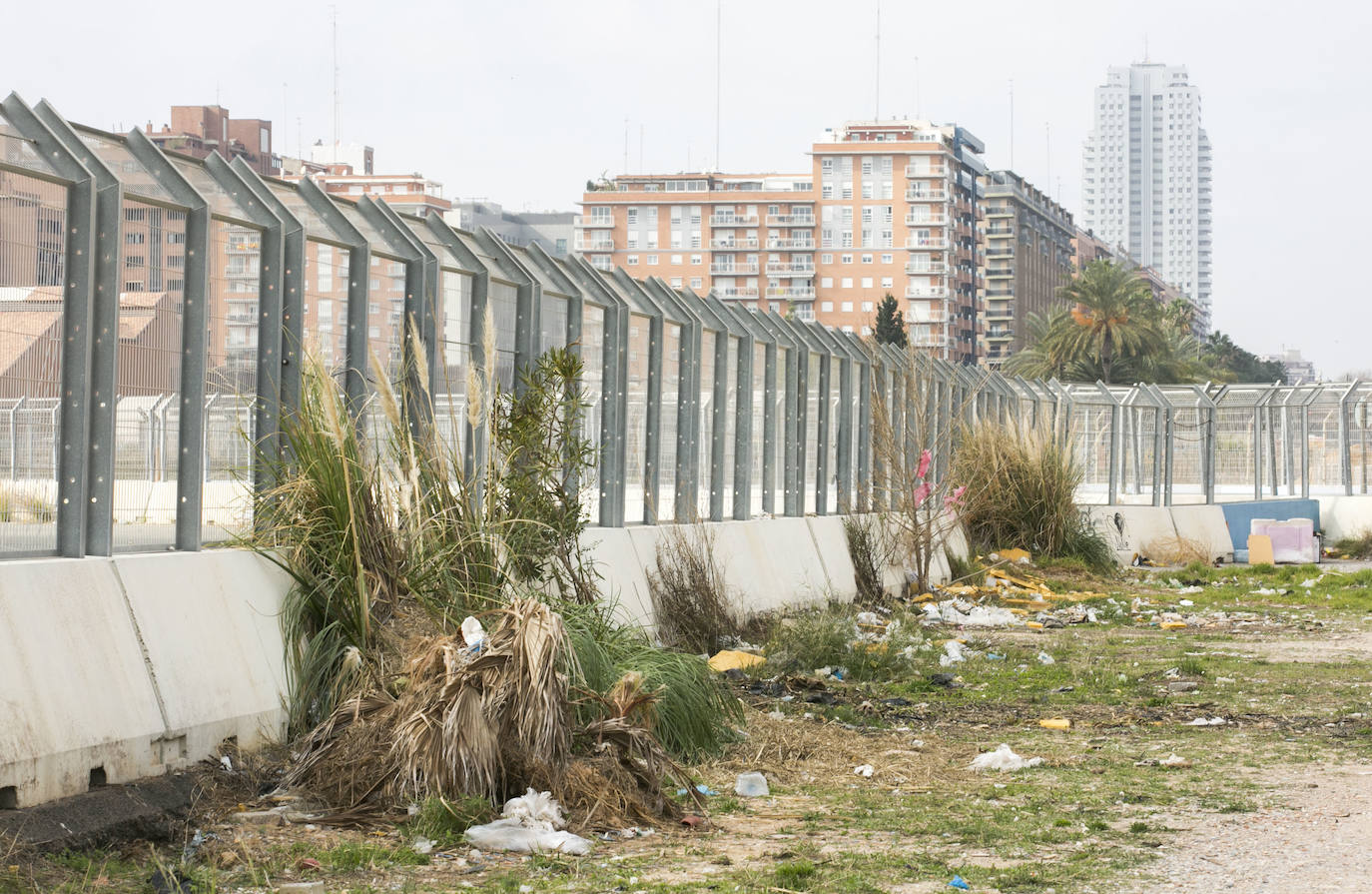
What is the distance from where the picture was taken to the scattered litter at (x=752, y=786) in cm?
749

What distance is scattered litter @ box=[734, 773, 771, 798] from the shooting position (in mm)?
7492

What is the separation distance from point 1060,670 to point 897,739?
3.50 m

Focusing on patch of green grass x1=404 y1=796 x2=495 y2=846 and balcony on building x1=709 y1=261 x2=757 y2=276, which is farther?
balcony on building x1=709 y1=261 x2=757 y2=276

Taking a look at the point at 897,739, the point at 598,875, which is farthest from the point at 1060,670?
the point at 598,875

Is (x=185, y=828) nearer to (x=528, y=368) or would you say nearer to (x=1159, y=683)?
(x=528, y=368)

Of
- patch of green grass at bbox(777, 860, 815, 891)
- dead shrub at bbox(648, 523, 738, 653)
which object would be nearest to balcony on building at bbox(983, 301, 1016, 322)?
dead shrub at bbox(648, 523, 738, 653)

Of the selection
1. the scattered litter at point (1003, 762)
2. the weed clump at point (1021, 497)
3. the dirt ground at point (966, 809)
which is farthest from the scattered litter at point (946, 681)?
the weed clump at point (1021, 497)

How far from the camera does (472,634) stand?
276 inches

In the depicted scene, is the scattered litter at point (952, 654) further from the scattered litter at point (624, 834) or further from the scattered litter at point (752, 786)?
the scattered litter at point (624, 834)

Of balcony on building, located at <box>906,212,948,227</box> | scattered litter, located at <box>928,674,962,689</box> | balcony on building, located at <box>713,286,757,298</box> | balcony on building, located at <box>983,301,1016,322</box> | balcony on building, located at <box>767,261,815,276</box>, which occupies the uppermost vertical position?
balcony on building, located at <box>906,212,948,227</box>

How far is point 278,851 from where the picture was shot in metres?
5.91

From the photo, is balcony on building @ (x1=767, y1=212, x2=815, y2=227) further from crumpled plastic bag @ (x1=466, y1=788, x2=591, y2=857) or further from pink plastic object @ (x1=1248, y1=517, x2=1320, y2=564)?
crumpled plastic bag @ (x1=466, y1=788, x2=591, y2=857)

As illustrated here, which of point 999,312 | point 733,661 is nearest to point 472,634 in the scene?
point 733,661

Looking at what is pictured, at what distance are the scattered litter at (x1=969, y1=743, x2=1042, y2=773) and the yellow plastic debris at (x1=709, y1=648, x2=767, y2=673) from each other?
131 inches
